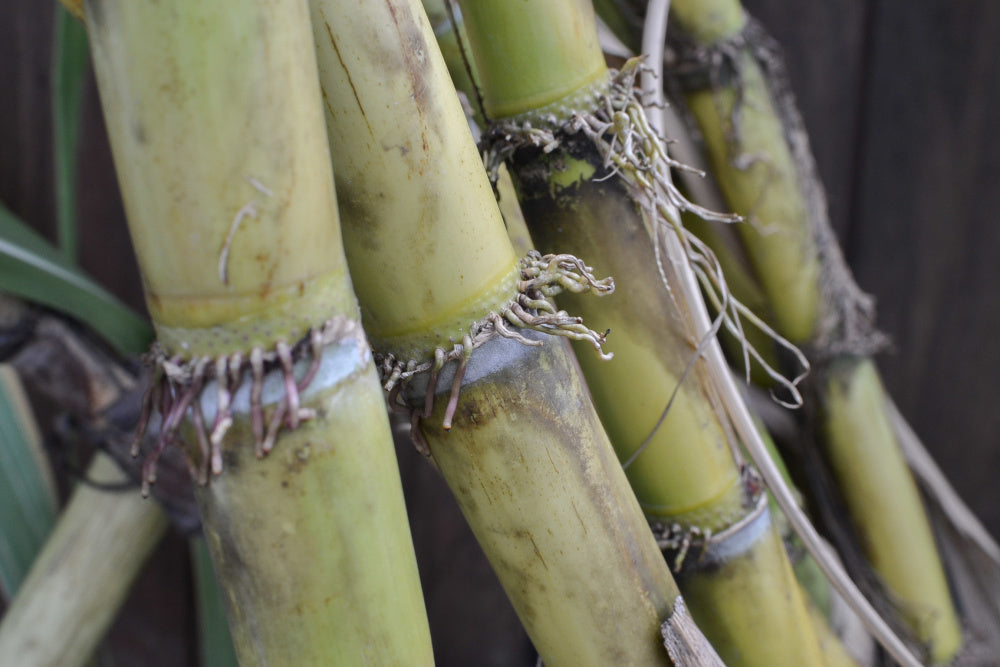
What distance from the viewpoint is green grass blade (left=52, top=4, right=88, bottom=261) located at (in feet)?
1.64

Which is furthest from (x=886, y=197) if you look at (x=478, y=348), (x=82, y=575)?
(x=82, y=575)

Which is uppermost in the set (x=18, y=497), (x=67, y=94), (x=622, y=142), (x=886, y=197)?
(x=67, y=94)

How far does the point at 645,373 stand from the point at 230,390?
0.62ft

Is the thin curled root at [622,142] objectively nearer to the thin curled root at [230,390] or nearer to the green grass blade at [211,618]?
the thin curled root at [230,390]

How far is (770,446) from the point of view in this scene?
0.50 m

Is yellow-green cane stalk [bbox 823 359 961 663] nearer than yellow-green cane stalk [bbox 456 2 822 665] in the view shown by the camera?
No

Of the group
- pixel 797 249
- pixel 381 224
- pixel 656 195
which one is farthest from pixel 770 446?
pixel 381 224

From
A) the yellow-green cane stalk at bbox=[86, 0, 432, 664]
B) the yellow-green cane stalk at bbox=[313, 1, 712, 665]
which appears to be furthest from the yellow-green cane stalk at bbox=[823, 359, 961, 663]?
the yellow-green cane stalk at bbox=[86, 0, 432, 664]

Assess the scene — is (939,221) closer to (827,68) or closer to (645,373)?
(827,68)

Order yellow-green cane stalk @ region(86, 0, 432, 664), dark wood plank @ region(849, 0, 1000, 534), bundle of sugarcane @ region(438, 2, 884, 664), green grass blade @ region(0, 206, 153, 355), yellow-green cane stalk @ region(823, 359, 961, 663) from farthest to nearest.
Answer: dark wood plank @ region(849, 0, 1000, 534), yellow-green cane stalk @ region(823, 359, 961, 663), green grass blade @ region(0, 206, 153, 355), bundle of sugarcane @ region(438, 2, 884, 664), yellow-green cane stalk @ region(86, 0, 432, 664)

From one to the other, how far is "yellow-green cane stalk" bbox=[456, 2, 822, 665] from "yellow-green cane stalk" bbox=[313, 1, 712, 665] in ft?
0.17

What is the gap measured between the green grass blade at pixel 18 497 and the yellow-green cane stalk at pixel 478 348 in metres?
0.40

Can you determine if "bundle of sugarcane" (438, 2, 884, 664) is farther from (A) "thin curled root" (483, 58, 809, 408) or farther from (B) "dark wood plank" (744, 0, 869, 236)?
(B) "dark wood plank" (744, 0, 869, 236)

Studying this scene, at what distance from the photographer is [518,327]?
26 cm
